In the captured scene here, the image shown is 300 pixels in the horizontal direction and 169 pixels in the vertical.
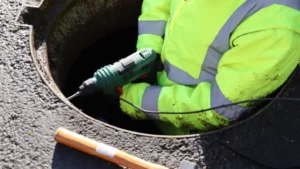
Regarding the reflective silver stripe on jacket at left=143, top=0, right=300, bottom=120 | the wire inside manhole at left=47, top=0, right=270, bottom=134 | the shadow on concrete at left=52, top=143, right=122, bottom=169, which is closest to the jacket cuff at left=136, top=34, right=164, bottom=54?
the reflective silver stripe on jacket at left=143, top=0, right=300, bottom=120

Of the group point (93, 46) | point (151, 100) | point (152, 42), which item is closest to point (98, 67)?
point (93, 46)

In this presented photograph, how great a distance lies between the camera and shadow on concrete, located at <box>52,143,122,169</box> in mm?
1411

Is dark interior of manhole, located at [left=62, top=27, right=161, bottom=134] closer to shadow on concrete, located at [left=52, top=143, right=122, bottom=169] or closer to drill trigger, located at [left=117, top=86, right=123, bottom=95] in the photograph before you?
drill trigger, located at [left=117, top=86, right=123, bottom=95]

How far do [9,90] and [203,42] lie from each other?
606 millimetres

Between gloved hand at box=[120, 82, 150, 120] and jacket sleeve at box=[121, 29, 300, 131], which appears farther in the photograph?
gloved hand at box=[120, 82, 150, 120]

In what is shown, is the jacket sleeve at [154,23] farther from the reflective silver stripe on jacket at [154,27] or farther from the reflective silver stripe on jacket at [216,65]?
the reflective silver stripe on jacket at [216,65]

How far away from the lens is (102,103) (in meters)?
1.93

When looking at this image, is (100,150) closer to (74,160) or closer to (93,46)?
(74,160)

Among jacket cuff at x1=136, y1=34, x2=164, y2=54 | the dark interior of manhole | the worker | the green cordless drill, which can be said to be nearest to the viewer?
the worker

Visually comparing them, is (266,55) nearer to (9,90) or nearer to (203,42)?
(203,42)

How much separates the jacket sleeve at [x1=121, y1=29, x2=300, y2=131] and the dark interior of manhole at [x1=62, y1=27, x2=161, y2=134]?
27cm

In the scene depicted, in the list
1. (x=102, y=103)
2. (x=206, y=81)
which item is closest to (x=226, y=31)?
(x=206, y=81)

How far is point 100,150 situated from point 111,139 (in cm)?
8

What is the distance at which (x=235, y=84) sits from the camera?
1.43m
